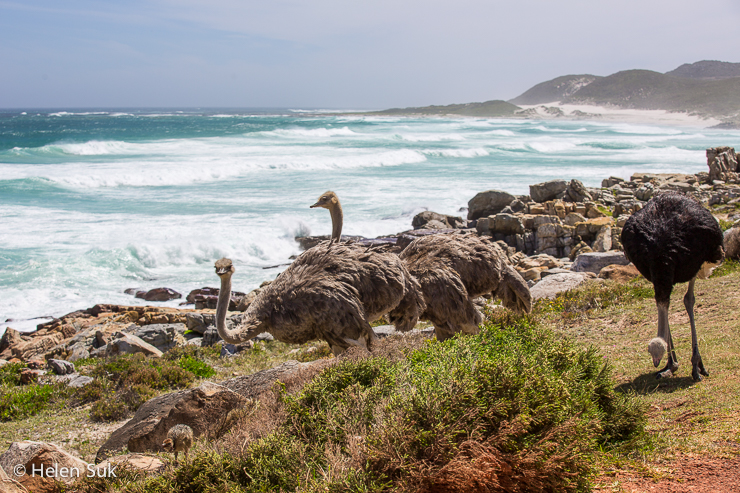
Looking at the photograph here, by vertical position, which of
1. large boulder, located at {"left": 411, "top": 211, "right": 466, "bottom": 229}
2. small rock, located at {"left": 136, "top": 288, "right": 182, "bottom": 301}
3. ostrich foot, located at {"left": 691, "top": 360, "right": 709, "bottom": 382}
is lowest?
small rock, located at {"left": 136, "top": 288, "right": 182, "bottom": 301}

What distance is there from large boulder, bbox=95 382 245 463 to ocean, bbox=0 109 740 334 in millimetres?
8344

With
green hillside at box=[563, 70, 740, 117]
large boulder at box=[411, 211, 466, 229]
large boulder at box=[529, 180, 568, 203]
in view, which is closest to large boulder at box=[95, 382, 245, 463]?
large boulder at box=[411, 211, 466, 229]

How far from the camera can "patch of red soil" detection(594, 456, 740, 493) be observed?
329cm

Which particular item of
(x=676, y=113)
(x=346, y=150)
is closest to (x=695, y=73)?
(x=676, y=113)

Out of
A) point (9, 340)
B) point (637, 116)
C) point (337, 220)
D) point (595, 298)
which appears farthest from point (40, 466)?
point (637, 116)

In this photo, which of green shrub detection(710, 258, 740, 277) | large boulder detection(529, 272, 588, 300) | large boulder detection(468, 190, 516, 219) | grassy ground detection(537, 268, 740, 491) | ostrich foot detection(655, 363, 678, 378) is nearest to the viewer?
grassy ground detection(537, 268, 740, 491)

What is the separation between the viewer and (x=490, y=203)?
63.7 feet

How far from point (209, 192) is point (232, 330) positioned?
2299cm

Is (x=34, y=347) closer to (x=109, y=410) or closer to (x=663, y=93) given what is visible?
(x=109, y=410)

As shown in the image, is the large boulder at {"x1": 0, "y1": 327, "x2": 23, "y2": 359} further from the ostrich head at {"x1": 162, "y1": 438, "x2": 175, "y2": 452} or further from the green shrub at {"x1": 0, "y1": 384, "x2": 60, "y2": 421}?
the ostrich head at {"x1": 162, "y1": 438, "x2": 175, "y2": 452}

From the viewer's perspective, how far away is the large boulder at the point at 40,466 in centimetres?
425

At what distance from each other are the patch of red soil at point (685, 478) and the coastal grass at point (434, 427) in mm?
244

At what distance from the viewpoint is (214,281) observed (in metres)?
15.5

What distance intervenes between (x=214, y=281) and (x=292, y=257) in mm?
2692
